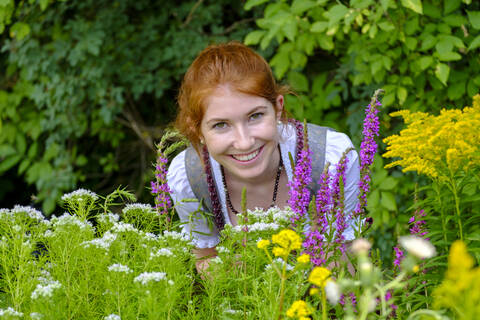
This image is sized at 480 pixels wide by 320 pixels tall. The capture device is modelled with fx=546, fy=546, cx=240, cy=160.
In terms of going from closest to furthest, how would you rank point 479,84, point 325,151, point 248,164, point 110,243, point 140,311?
1. point 140,311
2. point 110,243
3. point 248,164
4. point 325,151
5. point 479,84

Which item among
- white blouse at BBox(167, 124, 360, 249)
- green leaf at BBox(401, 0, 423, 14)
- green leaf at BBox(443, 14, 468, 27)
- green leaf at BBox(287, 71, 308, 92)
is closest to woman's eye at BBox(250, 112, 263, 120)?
white blouse at BBox(167, 124, 360, 249)

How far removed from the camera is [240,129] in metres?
1.92

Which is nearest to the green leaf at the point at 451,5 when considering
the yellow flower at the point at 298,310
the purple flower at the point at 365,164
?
the purple flower at the point at 365,164

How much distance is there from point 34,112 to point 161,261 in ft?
10.8

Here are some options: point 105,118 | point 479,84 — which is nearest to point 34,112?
point 105,118

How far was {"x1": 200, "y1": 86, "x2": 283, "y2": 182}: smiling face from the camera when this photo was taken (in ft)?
6.32

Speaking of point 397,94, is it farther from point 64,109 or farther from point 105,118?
point 64,109

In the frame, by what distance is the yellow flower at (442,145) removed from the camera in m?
1.32

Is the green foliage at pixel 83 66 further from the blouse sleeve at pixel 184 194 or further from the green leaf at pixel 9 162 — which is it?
the blouse sleeve at pixel 184 194

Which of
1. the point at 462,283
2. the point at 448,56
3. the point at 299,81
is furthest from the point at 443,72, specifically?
the point at 462,283

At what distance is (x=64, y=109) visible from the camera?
3855 millimetres

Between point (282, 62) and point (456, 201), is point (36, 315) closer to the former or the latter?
point (456, 201)

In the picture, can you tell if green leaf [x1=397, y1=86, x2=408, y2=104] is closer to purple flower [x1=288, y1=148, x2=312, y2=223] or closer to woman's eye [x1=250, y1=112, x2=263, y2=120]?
woman's eye [x1=250, y1=112, x2=263, y2=120]

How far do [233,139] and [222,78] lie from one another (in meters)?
0.24
